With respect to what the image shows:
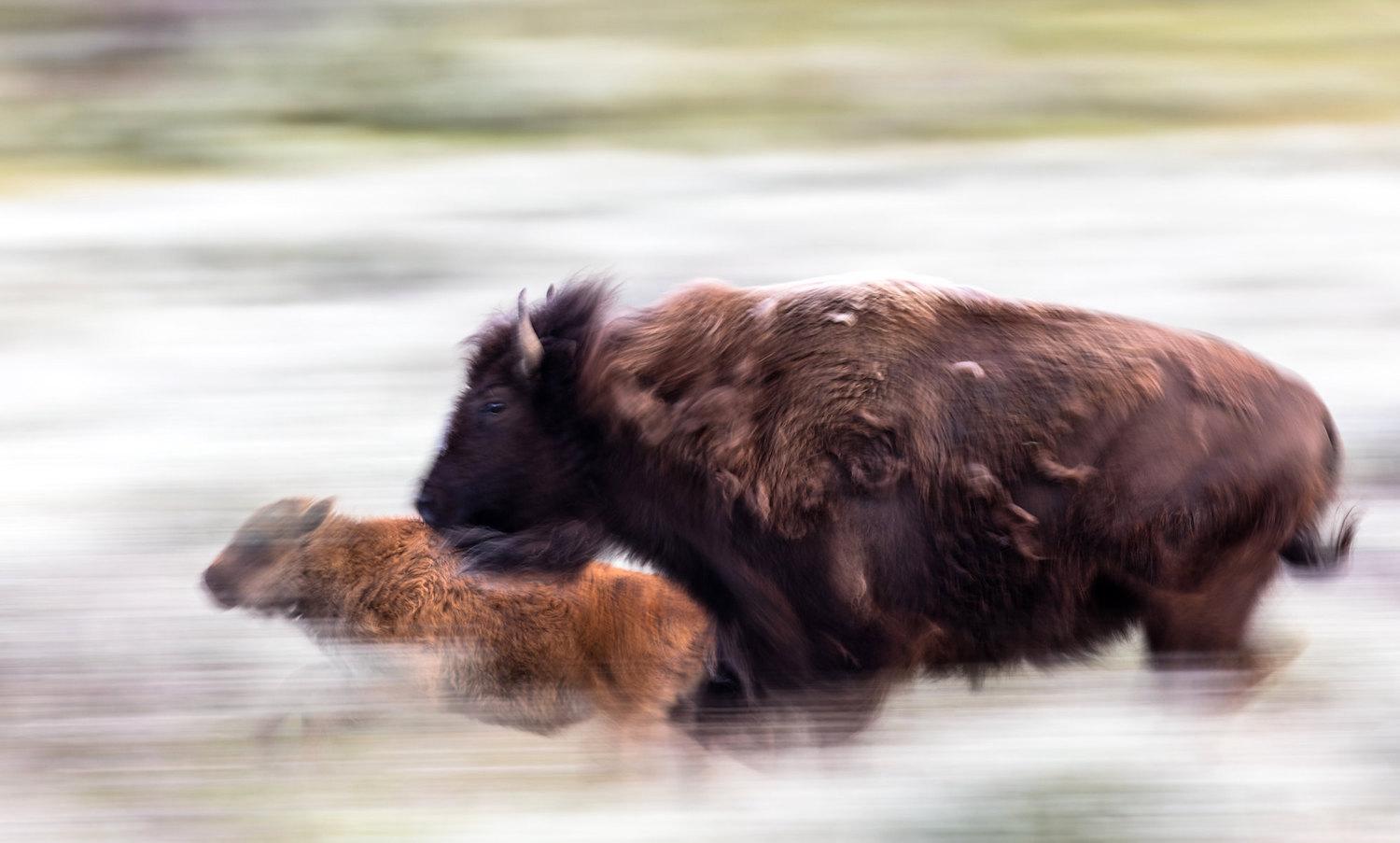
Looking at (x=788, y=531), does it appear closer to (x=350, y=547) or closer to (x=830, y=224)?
(x=350, y=547)

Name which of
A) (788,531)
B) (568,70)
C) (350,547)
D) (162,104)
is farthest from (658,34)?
(788,531)

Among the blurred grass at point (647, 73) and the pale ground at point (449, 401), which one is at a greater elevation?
the blurred grass at point (647, 73)

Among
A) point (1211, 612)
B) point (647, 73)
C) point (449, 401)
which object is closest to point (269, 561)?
point (449, 401)

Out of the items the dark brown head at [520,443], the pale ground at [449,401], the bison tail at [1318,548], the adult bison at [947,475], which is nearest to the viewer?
the pale ground at [449,401]

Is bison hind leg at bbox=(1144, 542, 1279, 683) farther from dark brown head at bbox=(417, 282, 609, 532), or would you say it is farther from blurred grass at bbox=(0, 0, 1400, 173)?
blurred grass at bbox=(0, 0, 1400, 173)

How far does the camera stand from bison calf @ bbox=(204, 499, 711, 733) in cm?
363

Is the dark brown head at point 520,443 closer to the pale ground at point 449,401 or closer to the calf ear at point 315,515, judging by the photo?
the pale ground at point 449,401

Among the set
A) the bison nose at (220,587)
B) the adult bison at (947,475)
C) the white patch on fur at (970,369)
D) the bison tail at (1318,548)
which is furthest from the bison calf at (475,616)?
the bison tail at (1318,548)

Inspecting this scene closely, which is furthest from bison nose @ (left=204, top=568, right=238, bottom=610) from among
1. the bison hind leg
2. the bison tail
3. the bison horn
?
the bison tail

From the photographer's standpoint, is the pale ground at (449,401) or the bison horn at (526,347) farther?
the bison horn at (526,347)

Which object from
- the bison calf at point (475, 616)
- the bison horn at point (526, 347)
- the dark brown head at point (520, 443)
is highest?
the bison horn at point (526, 347)

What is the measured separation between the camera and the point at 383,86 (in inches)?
377

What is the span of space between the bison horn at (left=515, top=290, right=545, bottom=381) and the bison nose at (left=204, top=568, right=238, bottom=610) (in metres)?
0.99

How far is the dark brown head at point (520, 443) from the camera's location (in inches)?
131
